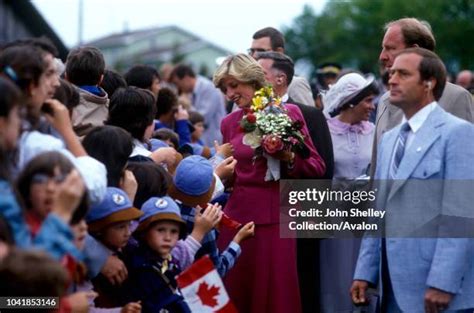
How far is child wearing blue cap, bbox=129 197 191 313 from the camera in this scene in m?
6.87

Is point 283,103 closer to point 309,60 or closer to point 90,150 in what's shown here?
point 90,150

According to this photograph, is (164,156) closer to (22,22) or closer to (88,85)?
(88,85)

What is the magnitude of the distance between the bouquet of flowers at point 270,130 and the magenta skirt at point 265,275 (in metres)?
0.49

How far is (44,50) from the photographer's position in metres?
6.34

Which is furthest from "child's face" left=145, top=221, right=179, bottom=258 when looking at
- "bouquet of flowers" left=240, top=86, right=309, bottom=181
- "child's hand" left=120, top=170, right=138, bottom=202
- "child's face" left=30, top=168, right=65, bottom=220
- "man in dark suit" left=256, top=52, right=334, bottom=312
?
"man in dark suit" left=256, top=52, right=334, bottom=312

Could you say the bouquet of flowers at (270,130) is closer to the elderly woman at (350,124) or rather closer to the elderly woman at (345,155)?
the elderly woman at (345,155)

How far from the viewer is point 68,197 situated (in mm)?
5414

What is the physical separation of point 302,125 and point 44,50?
3.04 m

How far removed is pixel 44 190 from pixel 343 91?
18.3 feet

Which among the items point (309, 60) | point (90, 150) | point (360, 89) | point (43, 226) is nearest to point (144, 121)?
point (90, 150)

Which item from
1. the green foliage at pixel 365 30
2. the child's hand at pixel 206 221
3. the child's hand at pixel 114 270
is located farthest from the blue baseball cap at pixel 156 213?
the green foliage at pixel 365 30

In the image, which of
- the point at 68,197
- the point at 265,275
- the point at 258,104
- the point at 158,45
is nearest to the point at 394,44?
the point at 258,104

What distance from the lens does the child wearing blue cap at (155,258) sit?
687cm

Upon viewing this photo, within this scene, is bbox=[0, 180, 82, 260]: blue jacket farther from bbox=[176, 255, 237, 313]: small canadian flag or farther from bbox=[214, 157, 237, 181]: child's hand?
bbox=[214, 157, 237, 181]: child's hand
